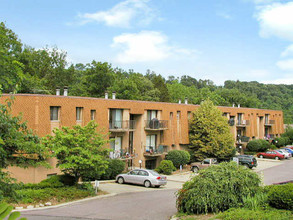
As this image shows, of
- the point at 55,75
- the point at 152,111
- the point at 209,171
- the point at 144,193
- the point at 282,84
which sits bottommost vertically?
the point at 144,193

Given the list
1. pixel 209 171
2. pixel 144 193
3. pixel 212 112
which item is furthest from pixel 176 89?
pixel 209 171

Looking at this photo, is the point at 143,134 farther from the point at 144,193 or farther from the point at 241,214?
the point at 241,214

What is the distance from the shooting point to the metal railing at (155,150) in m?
33.2

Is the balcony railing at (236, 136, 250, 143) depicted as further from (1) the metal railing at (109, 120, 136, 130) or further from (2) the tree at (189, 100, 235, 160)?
(1) the metal railing at (109, 120, 136, 130)

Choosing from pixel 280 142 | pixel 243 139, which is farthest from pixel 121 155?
pixel 280 142

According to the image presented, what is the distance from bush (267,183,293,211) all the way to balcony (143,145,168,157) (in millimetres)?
20427

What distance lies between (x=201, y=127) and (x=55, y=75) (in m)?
37.3

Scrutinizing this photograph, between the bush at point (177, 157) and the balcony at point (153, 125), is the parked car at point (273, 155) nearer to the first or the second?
the bush at point (177, 157)

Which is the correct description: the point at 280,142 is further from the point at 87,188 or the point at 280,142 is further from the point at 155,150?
the point at 87,188

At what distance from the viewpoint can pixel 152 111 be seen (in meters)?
35.1

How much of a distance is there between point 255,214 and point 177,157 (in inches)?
880

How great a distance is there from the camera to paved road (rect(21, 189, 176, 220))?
1491cm

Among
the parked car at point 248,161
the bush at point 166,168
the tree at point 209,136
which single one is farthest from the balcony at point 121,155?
the parked car at point 248,161

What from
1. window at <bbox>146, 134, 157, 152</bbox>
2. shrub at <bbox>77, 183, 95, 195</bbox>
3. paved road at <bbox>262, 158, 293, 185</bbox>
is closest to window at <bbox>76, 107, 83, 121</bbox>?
shrub at <bbox>77, 183, 95, 195</bbox>
